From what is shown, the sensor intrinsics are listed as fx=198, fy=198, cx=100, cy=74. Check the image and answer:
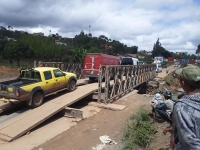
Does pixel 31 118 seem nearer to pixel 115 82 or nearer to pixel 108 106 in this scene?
pixel 108 106

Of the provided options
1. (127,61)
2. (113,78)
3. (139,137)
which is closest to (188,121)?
(139,137)

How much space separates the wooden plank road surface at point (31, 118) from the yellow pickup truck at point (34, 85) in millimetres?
479

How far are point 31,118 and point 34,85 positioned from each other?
148 centimetres

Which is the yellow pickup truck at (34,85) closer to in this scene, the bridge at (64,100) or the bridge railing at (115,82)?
the bridge at (64,100)

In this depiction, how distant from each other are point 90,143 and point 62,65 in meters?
8.67

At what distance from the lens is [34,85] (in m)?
8.18

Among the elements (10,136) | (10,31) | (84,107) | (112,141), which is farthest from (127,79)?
(10,31)

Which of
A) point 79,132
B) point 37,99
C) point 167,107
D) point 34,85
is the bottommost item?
point 79,132

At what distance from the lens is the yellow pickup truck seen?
304 inches

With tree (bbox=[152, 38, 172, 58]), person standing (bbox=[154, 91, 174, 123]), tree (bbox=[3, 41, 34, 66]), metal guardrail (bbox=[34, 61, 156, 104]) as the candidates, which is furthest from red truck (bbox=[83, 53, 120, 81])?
tree (bbox=[152, 38, 172, 58])

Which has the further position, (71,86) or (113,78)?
(113,78)

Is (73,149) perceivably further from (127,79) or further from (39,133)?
(127,79)

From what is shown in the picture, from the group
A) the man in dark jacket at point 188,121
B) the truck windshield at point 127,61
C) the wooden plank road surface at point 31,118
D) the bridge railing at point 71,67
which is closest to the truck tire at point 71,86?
the wooden plank road surface at point 31,118

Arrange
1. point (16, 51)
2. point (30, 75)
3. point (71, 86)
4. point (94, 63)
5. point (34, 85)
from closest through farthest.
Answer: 1. point (34, 85)
2. point (30, 75)
3. point (71, 86)
4. point (94, 63)
5. point (16, 51)
